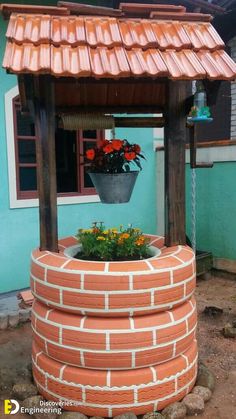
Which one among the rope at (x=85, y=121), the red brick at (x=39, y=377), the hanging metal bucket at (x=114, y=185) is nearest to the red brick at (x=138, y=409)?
the red brick at (x=39, y=377)

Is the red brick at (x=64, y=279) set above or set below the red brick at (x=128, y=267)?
below

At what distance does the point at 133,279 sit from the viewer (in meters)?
2.35

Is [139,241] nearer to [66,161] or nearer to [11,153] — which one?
[11,153]

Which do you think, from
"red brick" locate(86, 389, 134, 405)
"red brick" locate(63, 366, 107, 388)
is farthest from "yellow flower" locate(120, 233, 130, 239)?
"red brick" locate(86, 389, 134, 405)

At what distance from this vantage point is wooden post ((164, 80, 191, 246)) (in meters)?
2.80

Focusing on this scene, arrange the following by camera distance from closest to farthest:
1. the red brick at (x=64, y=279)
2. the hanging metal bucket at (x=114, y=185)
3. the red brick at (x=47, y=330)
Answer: the red brick at (x=64, y=279)
the red brick at (x=47, y=330)
the hanging metal bucket at (x=114, y=185)

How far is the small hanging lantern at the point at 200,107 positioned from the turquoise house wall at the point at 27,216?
2.92 meters

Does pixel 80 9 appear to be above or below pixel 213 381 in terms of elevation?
above

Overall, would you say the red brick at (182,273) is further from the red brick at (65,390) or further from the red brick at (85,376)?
the red brick at (65,390)

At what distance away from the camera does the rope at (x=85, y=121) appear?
272cm

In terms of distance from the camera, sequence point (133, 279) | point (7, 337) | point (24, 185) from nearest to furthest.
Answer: point (133, 279) < point (7, 337) < point (24, 185)

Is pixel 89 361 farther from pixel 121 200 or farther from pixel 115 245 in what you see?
pixel 121 200

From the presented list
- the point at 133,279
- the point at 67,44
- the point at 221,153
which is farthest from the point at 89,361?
the point at 221,153

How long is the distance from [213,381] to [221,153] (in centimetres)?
362
